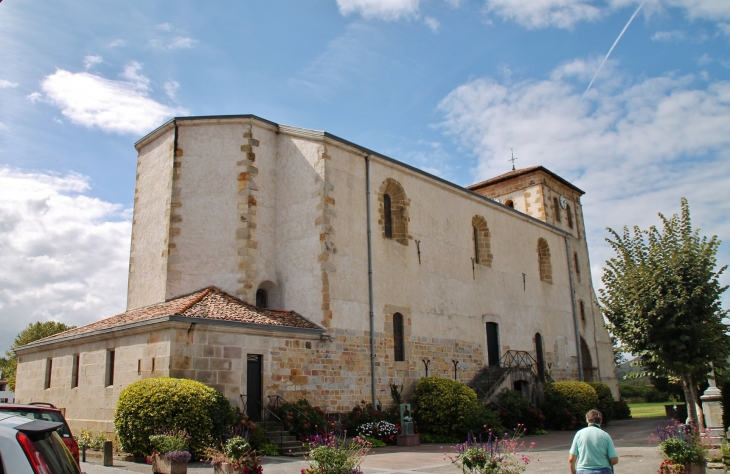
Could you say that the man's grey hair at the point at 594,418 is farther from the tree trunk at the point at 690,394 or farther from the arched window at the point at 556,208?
the arched window at the point at 556,208

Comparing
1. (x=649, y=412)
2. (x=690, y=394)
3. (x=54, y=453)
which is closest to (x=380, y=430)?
(x=690, y=394)

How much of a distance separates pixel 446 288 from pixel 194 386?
11.3 meters

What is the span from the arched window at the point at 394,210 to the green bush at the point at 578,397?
8694 mm

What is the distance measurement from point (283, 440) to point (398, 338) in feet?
20.3

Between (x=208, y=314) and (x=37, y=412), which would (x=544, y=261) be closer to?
(x=208, y=314)

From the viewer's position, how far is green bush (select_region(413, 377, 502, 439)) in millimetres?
17766

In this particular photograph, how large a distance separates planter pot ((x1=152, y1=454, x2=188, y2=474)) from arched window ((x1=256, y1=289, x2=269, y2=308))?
8015 mm

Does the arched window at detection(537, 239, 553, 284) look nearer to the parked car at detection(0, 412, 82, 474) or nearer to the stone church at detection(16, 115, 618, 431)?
the stone church at detection(16, 115, 618, 431)

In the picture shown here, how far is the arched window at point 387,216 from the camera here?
20.7m

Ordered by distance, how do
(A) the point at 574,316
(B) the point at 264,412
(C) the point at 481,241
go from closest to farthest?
(B) the point at 264,412 → (C) the point at 481,241 → (A) the point at 574,316

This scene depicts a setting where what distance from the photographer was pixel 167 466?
1030 cm

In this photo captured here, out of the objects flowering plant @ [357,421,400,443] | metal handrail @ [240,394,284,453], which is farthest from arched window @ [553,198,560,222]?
metal handrail @ [240,394,284,453]

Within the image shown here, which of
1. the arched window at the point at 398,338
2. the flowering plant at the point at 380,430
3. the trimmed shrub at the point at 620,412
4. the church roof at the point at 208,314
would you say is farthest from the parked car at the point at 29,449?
the trimmed shrub at the point at 620,412

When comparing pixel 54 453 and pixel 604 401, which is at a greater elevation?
pixel 54 453
